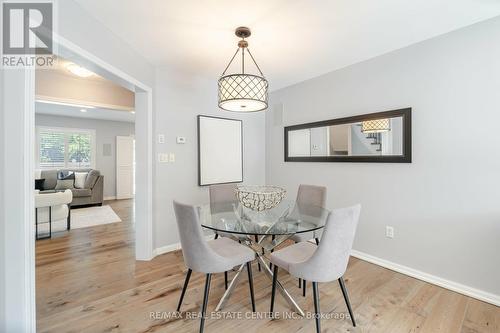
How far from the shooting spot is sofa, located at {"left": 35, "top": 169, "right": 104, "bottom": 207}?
530 centimetres

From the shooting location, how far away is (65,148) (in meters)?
6.21

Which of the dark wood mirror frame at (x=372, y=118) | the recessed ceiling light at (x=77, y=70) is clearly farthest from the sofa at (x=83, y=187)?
the dark wood mirror frame at (x=372, y=118)

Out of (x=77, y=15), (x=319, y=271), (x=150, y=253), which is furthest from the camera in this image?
(x=150, y=253)

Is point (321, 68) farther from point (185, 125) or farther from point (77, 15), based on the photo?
point (77, 15)

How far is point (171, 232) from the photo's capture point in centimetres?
301

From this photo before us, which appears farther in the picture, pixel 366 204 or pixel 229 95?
pixel 366 204

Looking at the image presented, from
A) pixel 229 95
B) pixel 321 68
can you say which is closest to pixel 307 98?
pixel 321 68

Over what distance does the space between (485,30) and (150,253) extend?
13.2ft

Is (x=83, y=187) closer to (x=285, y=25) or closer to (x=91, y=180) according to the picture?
(x=91, y=180)

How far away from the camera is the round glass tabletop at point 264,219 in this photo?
1.75 m

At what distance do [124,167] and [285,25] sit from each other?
6685 millimetres

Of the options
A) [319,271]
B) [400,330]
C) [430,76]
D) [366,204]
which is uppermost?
[430,76]

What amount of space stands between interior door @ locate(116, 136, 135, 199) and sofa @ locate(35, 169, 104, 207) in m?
1.21

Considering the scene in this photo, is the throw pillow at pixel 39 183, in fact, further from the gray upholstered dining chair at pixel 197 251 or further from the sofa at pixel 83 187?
the gray upholstered dining chair at pixel 197 251
